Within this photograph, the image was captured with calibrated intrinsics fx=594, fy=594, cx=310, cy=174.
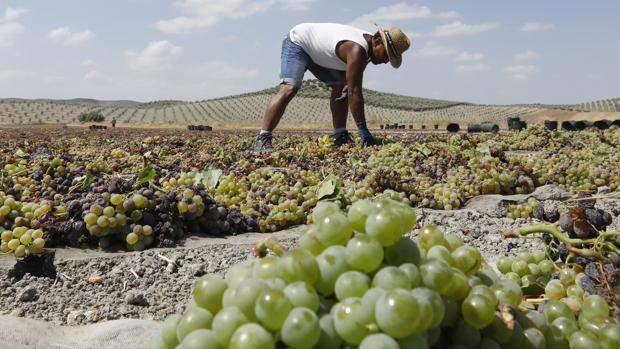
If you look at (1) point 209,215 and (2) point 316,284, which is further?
(1) point 209,215

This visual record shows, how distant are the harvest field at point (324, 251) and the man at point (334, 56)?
0.89 m

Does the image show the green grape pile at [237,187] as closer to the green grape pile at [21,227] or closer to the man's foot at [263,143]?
the green grape pile at [21,227]

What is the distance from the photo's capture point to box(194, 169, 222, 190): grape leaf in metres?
4.32

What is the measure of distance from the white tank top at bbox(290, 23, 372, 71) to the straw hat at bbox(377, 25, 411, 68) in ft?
0.92

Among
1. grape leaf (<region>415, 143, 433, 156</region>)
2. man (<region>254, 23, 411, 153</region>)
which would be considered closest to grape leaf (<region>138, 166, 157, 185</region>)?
grape leaf (<region>415, 143, 433, 156</region>)

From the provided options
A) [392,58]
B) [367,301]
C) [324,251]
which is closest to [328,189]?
[324,251]

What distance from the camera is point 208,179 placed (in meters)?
4.37

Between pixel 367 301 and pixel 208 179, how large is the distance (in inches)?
141

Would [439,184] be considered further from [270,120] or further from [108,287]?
[270,120]

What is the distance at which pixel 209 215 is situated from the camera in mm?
3533

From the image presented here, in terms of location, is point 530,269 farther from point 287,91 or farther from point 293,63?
point 293,63

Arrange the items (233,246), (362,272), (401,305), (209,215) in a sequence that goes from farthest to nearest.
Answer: (209,215) → (233,246) → (362,272) → (401,305)

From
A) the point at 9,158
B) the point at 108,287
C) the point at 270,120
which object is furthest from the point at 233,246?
the point at 270,120

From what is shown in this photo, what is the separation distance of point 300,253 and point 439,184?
379cm
